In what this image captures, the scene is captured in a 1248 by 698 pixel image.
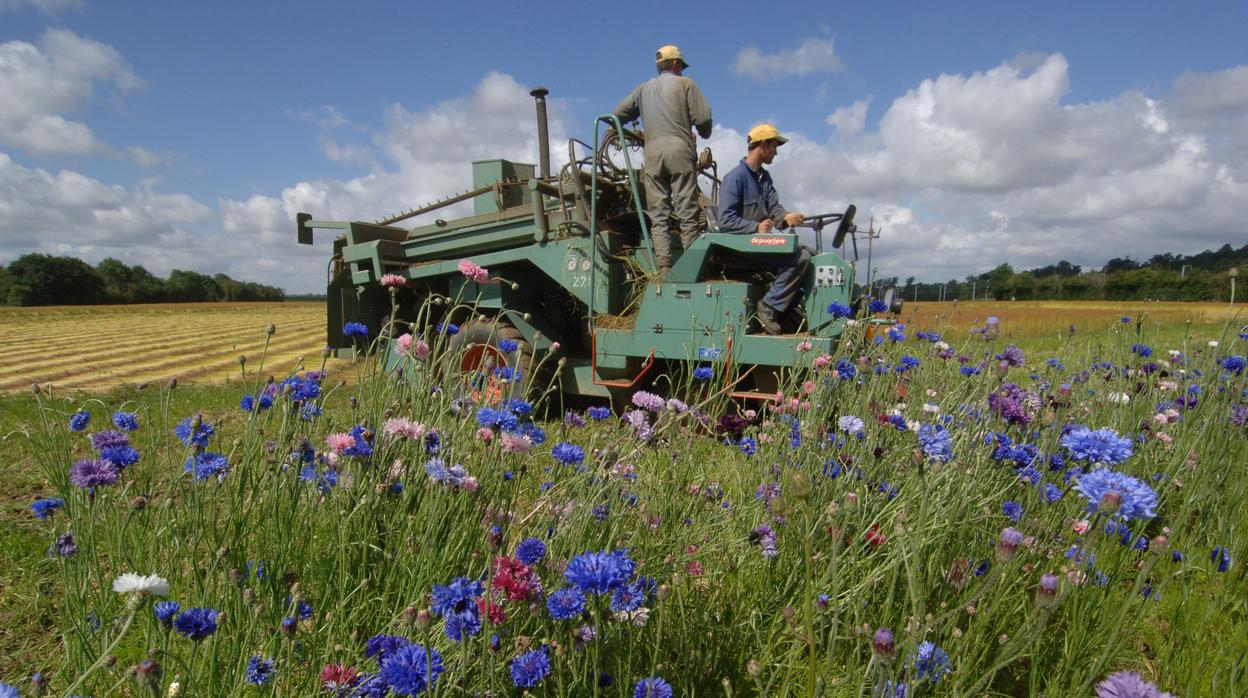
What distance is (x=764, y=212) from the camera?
203 inches

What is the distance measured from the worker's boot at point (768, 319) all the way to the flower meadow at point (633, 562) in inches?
82.1

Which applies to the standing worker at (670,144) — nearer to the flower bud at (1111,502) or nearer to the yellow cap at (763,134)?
the yellow cap at (763,134)

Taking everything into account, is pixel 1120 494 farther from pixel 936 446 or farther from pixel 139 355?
pixel 139 355

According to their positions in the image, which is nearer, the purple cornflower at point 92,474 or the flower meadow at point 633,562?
the flower meadow at point 633,562

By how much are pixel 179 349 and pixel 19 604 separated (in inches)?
686

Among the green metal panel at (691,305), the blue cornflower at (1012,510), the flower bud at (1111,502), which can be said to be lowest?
the blue cornflower at (1012,510)

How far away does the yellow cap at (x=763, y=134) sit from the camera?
5.00m

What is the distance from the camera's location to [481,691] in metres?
1.29

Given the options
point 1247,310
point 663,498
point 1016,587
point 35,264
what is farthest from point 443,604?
point 35,264

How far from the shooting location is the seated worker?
4617 mm

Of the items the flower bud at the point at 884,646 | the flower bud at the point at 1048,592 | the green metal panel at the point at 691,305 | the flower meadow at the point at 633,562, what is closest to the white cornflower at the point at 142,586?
the flower meadow at the point at 633,562

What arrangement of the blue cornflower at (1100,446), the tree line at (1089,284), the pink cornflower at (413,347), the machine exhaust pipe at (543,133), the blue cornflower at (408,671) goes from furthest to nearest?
the tree line at (1089,284)
the machine exhaust pipe at (543,133)
the pink cornflower at (413,347)
the blue cornflower at (1100,446)
the blue cornflower at (408,671)

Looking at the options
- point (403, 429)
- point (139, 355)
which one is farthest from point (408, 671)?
point (139, 355)

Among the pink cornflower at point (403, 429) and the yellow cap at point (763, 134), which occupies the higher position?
the yellow cap at point (763, 134)
